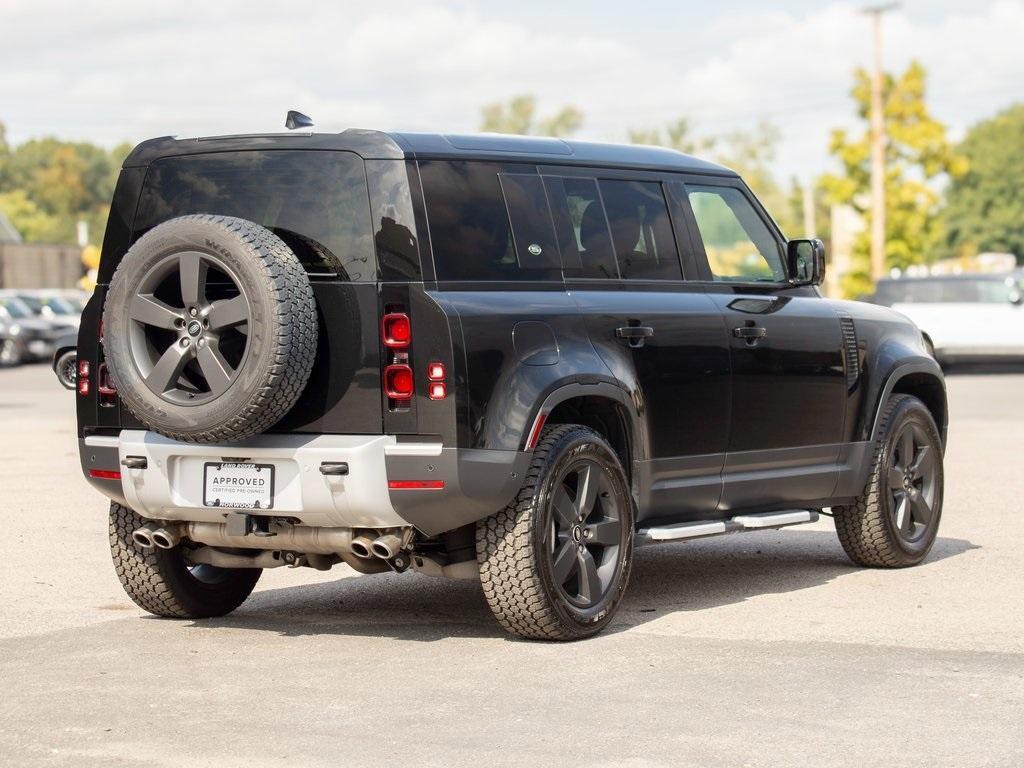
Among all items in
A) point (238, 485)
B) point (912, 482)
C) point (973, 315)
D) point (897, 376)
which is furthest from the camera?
point (973, 315)

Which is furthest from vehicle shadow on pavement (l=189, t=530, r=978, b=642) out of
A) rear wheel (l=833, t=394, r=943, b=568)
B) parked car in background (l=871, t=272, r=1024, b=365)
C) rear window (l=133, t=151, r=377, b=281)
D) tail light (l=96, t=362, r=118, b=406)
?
parked car in background (l=871, t=272, r=1024, b=365)

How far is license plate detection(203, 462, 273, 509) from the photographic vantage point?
24.0ft

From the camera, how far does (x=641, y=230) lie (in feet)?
27.8

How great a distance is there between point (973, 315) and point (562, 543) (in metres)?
26.7

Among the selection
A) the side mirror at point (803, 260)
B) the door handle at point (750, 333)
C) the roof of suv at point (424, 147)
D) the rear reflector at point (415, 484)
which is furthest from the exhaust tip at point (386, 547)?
the side mirror at point (803, 260)

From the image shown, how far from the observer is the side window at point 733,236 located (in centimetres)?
889

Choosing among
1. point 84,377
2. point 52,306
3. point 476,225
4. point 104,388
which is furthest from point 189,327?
point 52,306

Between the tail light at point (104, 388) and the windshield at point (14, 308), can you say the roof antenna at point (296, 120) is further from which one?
the windshield at point (14, 308)

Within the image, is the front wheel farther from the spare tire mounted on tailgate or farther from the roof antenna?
the roof antenna

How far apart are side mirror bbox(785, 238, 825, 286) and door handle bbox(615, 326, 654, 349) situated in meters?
1.49

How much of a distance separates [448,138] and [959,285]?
2689 cm

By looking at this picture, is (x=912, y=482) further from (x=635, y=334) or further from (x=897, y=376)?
(x=635, y=334)

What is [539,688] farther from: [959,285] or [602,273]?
[959,285]

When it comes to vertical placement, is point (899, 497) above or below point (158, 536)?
below
